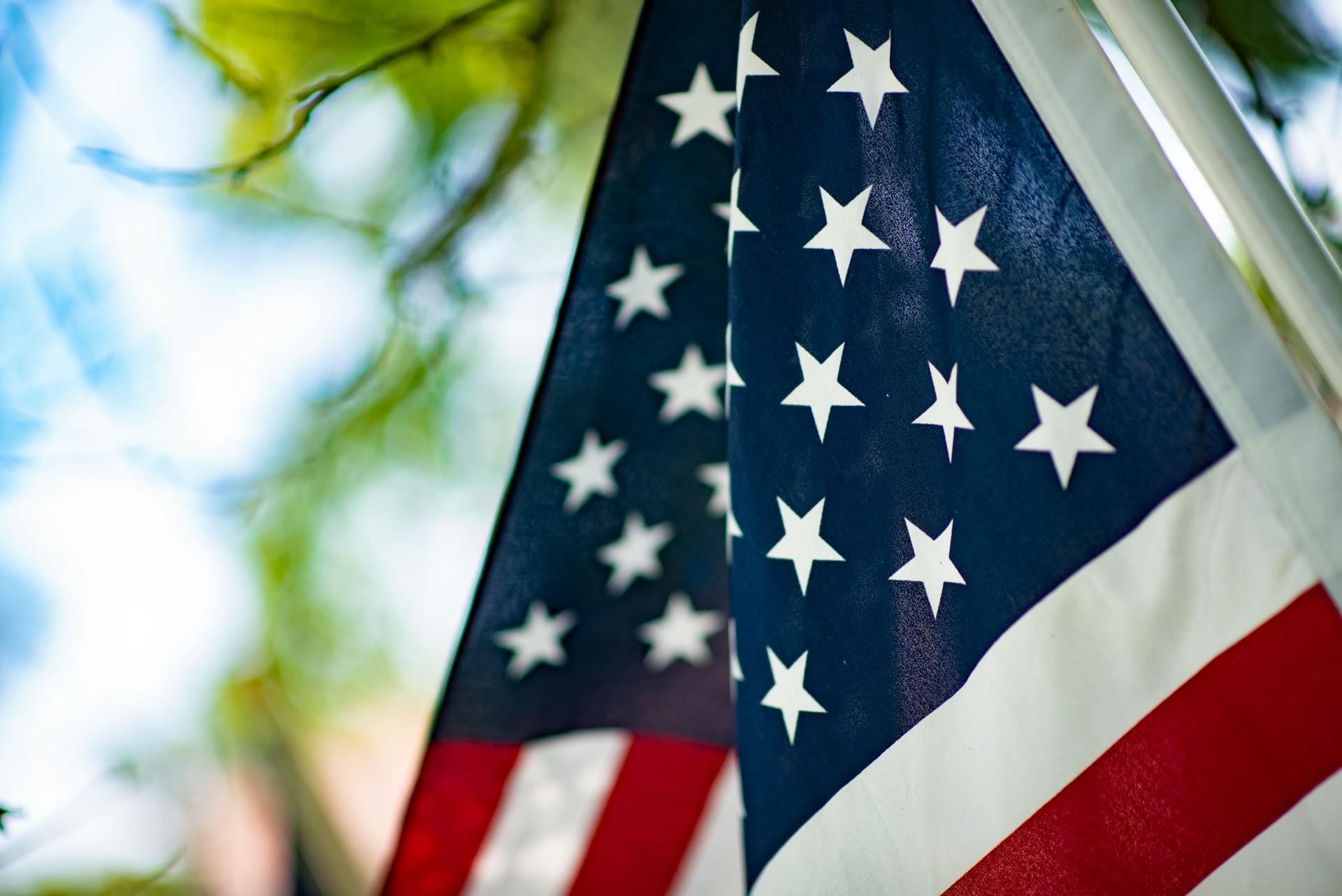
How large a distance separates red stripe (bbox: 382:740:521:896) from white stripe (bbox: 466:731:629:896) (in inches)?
1.3

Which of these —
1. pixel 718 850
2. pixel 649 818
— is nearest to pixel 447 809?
pixel 649 818

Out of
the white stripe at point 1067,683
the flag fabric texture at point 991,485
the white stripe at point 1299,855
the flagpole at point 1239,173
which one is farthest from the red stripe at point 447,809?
the flagpole at point 1239,173

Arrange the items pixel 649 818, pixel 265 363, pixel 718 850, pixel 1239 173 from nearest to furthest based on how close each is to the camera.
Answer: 1. pixel 1239 173
2. pixel 649 818
3. pixel 718 850
4. pixel 265 363

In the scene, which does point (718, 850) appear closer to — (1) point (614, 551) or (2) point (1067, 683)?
(1) point (614, 551)

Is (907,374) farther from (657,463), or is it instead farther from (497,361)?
(497,361)

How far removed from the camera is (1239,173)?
2.28 feet

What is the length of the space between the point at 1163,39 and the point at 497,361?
2.08 metres

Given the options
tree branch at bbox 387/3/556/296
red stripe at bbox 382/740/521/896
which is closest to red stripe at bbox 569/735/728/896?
red stripe at bbox 382/740/521/896

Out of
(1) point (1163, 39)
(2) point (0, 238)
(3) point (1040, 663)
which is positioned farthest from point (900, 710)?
(2) point (0, 238)

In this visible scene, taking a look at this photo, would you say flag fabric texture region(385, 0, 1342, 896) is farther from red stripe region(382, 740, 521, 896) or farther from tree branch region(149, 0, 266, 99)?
tree branch region(149, 0, 266, 99)

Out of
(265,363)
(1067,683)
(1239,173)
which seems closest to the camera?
(1239,173)

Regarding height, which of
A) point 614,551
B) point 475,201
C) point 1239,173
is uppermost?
point 1239,173

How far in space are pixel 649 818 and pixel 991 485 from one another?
130 cm

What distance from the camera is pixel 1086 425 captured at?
2.68ft
